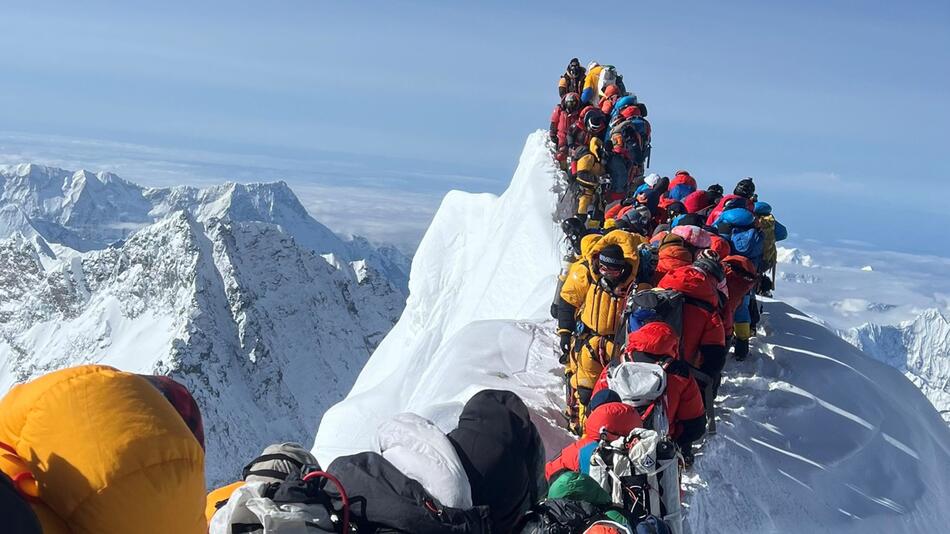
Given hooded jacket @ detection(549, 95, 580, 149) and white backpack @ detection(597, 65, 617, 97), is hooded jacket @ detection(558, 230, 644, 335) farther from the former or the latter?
white backpack @ detection(597, 65, 617, 97)

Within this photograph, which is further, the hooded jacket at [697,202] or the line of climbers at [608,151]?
the line of climbers at [608,151]

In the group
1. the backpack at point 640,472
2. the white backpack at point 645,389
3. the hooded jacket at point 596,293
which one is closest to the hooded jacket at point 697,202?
the hooded jacket at point 596,293

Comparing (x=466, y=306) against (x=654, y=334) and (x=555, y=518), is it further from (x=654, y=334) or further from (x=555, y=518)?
(x=555, y=518)

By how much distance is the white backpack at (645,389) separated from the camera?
6.16 metres

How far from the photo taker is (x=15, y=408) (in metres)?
2.31

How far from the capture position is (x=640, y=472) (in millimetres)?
5375

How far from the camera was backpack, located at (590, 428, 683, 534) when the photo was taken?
5.35 meters

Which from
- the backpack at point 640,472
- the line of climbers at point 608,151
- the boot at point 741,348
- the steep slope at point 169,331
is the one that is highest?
the line of climbers at point 608,151

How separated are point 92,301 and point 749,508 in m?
202

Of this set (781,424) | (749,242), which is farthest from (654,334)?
(749,242)

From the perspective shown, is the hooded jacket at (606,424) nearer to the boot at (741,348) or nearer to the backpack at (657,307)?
the backpack at (657,307)

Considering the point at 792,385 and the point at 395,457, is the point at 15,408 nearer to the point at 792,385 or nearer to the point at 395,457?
the point at 395,457

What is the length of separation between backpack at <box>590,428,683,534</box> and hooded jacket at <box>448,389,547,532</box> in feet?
3.68

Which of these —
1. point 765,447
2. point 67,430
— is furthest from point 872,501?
point 67,430
